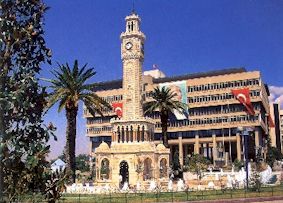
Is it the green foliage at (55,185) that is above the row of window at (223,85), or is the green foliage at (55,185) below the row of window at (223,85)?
below

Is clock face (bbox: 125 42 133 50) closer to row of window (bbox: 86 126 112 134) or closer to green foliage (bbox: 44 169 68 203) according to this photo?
green foliage (bbox: 44 169 68 203)

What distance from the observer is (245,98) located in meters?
109

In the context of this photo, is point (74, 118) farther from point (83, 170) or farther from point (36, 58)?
point (83, 170)

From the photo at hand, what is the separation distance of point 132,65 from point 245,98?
49333mm

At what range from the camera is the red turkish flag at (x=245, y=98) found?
10912 cm

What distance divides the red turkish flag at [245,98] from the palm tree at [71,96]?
214 ft

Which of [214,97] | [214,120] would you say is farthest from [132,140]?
[214,97]

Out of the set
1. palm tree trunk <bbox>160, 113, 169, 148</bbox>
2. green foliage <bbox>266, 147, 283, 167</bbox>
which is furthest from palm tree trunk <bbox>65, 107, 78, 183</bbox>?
green foliage <bbox>266, 147, 283, 167</bbox>

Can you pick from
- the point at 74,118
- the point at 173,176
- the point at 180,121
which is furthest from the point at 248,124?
the point at 74,118

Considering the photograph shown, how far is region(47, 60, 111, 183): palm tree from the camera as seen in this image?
48.4 metres

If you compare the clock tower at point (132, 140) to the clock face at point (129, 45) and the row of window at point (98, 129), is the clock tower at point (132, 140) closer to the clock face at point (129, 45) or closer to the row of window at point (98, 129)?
the clock face at point (129, 45)

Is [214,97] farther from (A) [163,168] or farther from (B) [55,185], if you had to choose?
(B) [55,185]

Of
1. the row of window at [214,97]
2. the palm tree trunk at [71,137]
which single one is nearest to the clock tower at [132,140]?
the palm tree trunk at [71,137]

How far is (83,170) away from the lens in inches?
4936
